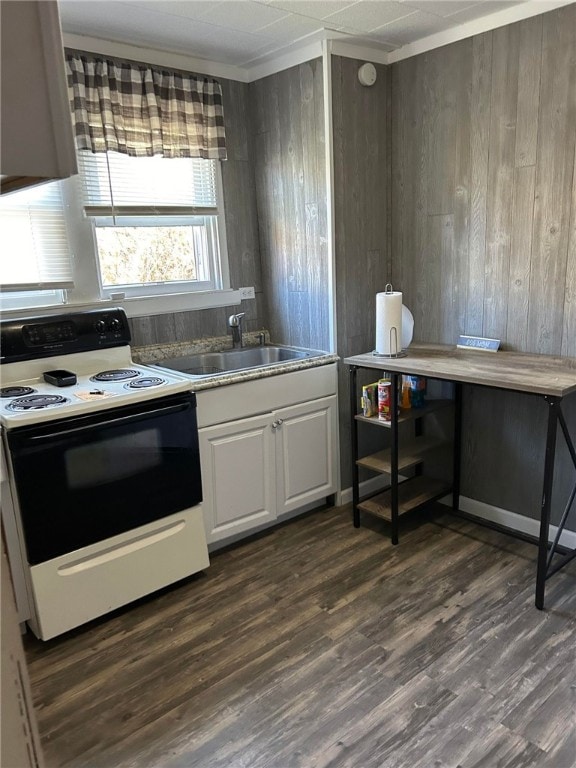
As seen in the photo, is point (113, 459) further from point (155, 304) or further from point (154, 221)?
point (154, 221)

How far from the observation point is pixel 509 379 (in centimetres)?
227

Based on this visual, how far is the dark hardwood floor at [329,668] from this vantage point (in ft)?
5.73

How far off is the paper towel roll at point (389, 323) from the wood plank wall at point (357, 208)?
30 centimetres

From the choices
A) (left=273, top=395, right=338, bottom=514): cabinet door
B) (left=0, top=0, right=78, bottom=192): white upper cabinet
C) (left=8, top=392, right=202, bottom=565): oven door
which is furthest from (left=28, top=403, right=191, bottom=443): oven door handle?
(left=0, top=0, right=78, bottom=192): white upper cabinet

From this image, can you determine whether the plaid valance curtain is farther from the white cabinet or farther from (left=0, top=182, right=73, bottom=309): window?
the white cabinet

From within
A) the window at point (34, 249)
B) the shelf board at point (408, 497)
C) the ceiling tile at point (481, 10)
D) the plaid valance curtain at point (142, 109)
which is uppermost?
the ceiling tile at point (481, 10)

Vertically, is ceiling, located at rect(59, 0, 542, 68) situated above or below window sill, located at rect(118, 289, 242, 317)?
above

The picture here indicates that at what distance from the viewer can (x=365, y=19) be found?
8.38 ft

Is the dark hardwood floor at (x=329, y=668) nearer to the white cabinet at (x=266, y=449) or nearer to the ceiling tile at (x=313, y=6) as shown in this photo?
the white cabinet at (x=266, y=449)

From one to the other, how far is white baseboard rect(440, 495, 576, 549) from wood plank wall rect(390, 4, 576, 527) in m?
0.04

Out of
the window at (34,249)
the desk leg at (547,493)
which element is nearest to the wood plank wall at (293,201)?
the window at (34,249)

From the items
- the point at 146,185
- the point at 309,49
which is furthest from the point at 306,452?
the point at 309,49

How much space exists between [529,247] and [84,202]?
83.0 inches

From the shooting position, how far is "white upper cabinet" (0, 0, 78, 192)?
0.49 meters
